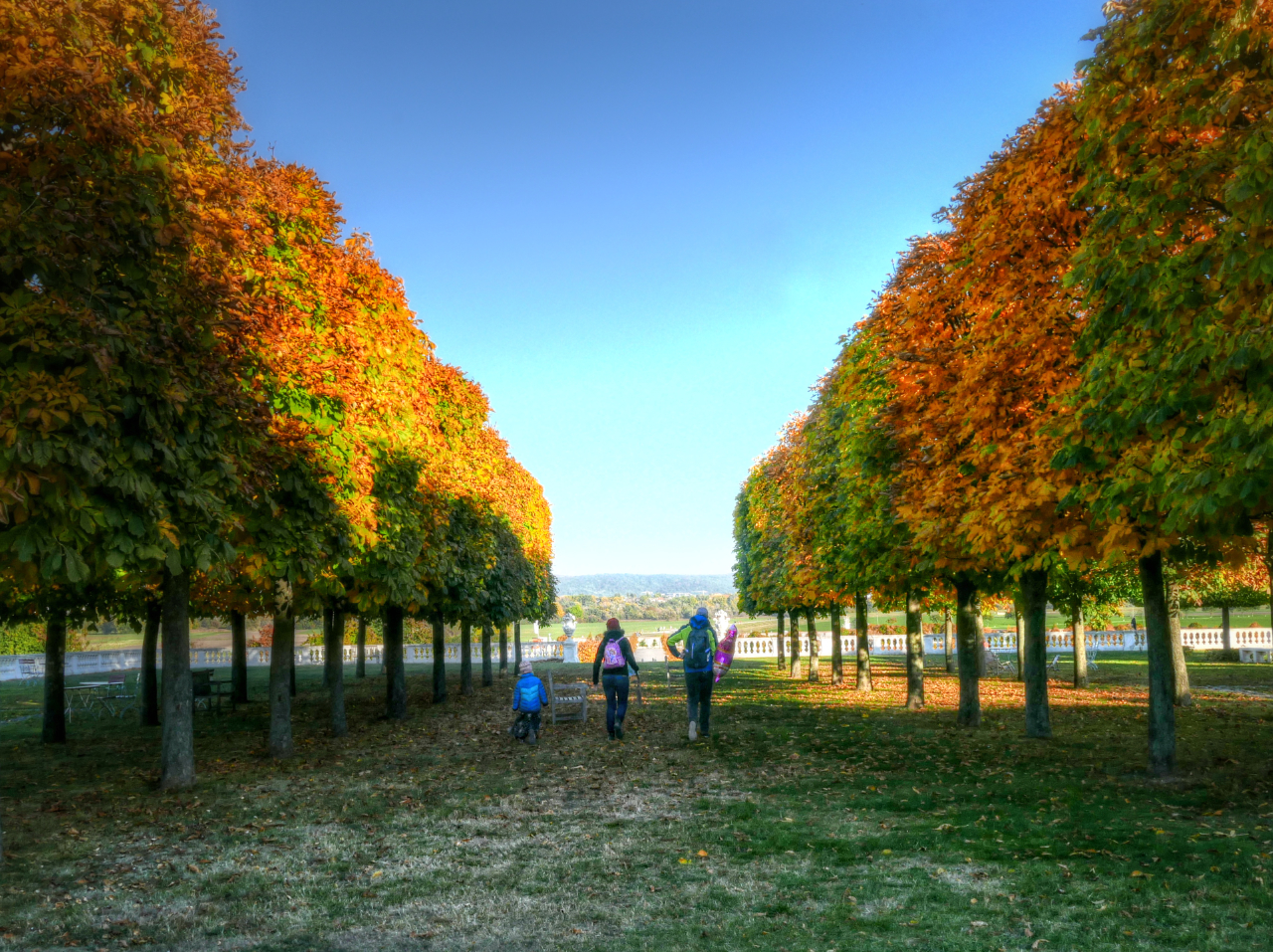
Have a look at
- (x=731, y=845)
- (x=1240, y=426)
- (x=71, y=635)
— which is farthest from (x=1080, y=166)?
(x=71, y=635)

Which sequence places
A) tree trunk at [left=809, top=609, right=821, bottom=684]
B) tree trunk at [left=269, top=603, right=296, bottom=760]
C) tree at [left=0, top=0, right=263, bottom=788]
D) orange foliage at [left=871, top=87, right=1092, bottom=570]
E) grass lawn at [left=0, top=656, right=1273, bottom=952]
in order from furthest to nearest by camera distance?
tree trunk at [left=809, top=609, right=821, bottom=684]
tree trunk at [left=269, top=603, right=296, bottom=760]
orange foliage at [left=871, top=87, right=1092, bottom=570]
tree at [left=0, top=0, right=263, bottom=788]
grass lawn at [left=0, top=656, right=1273, bottom=952]

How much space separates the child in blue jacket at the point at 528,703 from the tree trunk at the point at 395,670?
652 centimetres

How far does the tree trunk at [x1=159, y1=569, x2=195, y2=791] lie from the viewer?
42.2 feet

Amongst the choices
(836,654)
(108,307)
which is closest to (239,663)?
(836,654)

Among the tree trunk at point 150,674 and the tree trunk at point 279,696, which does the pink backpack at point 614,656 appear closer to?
the tree trunk at point 279,696

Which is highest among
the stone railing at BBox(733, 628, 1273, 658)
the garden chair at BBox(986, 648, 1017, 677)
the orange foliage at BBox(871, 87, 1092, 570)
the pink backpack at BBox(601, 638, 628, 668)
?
the orange foliage at BBox(871, 87, 1092, 570)

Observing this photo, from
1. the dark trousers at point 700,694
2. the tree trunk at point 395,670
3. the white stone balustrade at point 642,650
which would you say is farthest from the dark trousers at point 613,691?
the white stone balustrade at point 642,650

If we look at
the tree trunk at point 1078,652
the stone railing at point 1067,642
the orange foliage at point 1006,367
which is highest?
the orange foliage at point 1006,367

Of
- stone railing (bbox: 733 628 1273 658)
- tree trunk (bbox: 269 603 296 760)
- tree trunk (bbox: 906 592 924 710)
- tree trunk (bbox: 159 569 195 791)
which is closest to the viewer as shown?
tree trunk (bbox: 159 569 195 791)

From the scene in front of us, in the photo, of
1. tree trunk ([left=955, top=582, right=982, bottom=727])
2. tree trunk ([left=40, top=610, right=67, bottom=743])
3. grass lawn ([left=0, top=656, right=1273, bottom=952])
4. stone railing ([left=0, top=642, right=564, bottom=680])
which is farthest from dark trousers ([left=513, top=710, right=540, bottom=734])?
stone railing ([left=0, top=642, right=564, bottom=680])

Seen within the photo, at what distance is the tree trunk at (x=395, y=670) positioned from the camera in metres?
23.5

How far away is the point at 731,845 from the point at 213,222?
9.41 metres

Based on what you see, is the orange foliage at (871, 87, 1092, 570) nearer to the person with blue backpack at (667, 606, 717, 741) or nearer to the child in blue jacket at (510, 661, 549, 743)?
the person with blue backpack at (667, 606, 717, 741)

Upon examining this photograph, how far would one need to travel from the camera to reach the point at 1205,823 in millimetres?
9086
